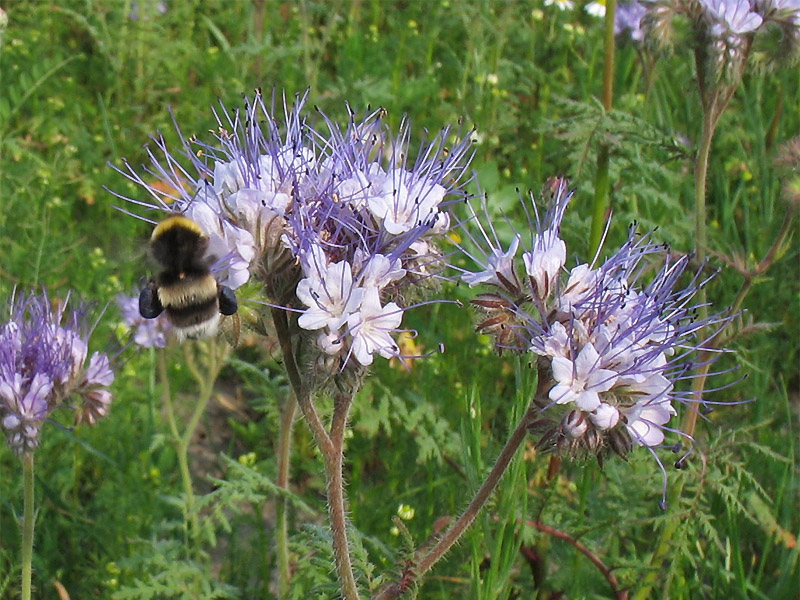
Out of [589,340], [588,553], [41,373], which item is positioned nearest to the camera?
[589,340]

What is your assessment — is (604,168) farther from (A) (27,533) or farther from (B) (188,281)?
(A) (27,533)

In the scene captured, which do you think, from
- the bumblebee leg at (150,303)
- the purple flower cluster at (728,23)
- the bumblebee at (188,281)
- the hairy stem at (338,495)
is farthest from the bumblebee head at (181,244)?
the purple flower cluster at (728,23)

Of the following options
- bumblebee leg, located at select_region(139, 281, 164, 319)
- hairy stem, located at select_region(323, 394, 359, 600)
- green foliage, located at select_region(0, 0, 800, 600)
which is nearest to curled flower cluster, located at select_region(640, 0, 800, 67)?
green foliage, located at select_region(0, 0, 800, 600)

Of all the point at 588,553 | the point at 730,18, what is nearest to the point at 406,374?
the point at 588,553

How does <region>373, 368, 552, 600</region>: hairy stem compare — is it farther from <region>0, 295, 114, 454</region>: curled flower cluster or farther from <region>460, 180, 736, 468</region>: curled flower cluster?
<region>0, 295, 114, 454</region>: curled flower cluster

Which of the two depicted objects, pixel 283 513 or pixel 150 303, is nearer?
pixel 150 303

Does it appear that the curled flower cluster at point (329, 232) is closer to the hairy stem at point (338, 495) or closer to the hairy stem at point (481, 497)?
the hairy stem at point (338, 495)
